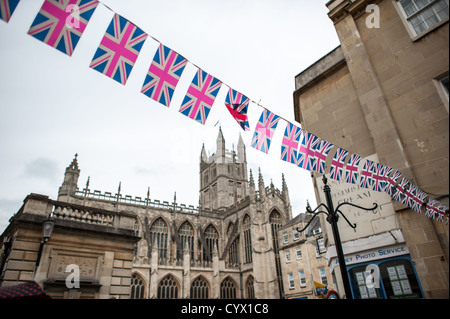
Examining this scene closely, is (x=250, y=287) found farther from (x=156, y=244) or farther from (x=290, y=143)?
(x=290, y=143)

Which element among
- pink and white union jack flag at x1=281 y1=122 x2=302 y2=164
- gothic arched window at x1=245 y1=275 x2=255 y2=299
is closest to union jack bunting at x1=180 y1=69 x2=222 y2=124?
pink and white union jack flag at x1=281 y1=122 x2=302 y2=164

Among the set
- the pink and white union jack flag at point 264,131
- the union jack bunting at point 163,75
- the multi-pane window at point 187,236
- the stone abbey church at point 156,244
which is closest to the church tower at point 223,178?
the stone abbey church at point 156,244

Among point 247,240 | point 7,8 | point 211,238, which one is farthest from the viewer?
point 211,238

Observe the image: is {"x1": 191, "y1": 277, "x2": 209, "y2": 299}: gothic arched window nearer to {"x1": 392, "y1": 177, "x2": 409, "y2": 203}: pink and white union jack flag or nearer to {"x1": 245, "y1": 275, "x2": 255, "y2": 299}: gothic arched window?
{"x1": 245, "y1": 275, "x2": 255, "y2": 299}: gothic arched window

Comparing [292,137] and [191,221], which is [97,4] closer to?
[292,137]

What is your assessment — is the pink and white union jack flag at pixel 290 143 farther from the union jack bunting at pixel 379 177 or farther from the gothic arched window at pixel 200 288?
the gothic arched window at pixel 200 288

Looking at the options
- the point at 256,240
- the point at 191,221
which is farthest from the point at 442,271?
the point at 191,221

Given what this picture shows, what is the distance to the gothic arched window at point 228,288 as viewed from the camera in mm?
32844

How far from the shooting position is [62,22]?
409 centimetres

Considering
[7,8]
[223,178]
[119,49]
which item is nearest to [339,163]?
[119,49]

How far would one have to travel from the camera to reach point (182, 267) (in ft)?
104

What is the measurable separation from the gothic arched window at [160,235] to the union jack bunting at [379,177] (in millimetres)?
31348

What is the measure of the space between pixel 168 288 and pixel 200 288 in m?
3.96
